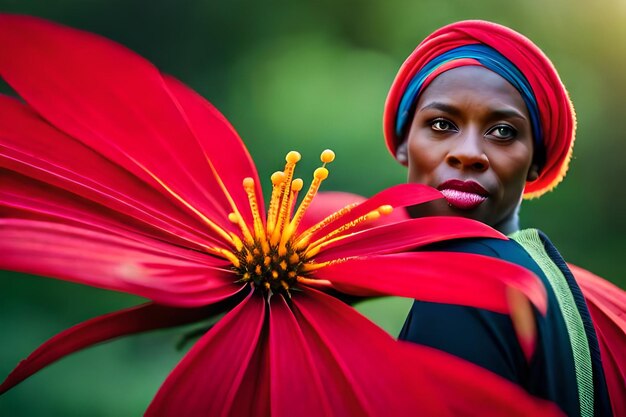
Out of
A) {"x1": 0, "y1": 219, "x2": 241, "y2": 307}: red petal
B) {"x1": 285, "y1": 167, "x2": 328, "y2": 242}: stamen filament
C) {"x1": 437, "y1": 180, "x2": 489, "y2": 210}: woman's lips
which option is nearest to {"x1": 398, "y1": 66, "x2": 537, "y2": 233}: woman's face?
{"x1": 437, "y1": 180, "x2": 489, "y2": 210}: woman's lips

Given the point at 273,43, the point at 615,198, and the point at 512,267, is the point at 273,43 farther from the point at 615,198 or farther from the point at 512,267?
the point at 512,267

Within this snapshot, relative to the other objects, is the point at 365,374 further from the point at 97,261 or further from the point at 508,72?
the point at 508,72

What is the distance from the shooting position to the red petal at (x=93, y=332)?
1.03 ft

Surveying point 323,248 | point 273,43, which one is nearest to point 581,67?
point 273,43

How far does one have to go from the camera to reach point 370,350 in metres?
0.31

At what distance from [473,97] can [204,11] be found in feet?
1.15

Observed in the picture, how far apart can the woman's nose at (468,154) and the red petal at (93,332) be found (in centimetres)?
20

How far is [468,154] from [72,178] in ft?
0.77

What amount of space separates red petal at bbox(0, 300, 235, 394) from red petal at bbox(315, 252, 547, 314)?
8 centimetres

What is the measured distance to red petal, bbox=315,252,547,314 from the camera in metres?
0.30

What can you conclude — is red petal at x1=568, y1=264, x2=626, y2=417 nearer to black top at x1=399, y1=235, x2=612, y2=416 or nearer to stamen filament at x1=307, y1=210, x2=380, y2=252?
black top at x1=399, y1=235, x2=612, y2=416

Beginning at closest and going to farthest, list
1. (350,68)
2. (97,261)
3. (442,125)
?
(97,261) → (442,125) → (350,68)

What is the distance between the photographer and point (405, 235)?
1.29ft

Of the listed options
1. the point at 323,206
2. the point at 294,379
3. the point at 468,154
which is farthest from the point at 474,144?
the point at 294,379
